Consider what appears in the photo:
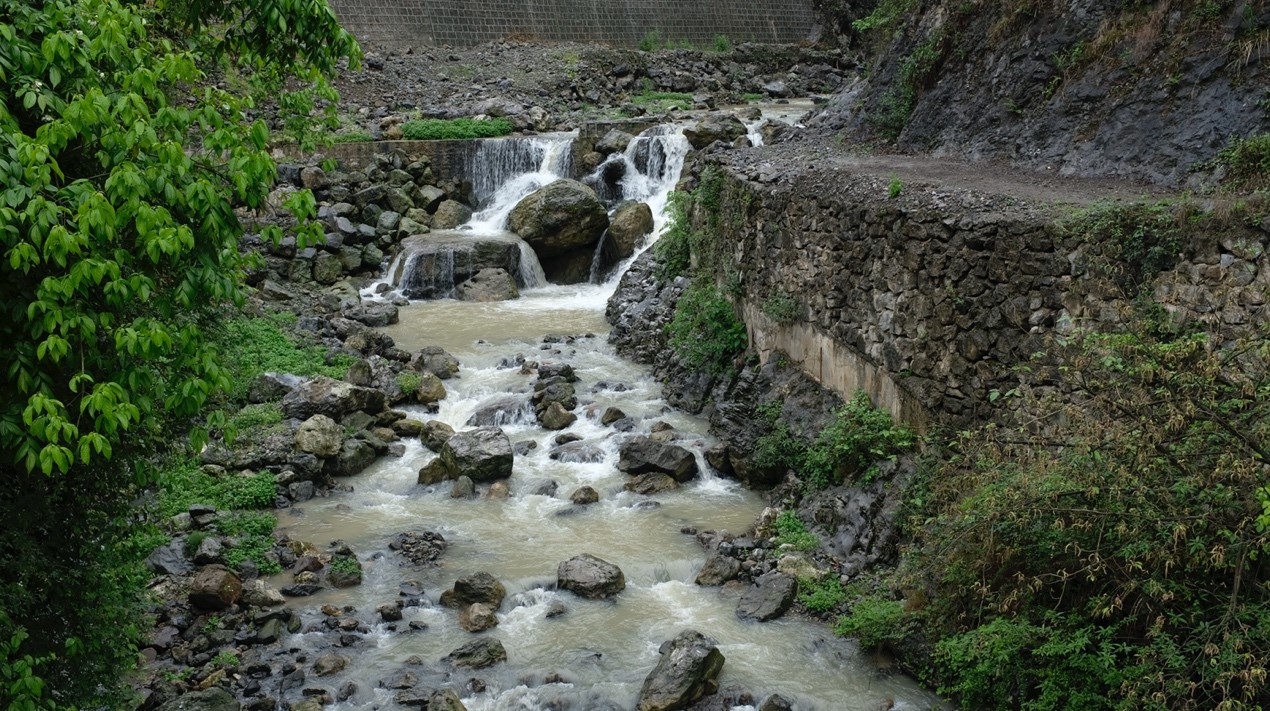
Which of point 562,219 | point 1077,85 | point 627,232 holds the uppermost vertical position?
point 1077,85

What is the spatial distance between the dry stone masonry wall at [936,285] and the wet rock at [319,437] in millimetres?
5231

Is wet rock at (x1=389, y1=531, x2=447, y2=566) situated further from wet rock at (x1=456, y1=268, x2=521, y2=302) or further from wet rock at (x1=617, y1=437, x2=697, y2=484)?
wet rock at (x1=456, y1=268, x2=521, y2=302)

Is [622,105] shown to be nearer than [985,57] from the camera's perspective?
No

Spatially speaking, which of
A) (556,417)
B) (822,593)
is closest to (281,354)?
(556,417)

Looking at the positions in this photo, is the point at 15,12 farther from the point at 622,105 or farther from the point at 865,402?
the point at 622,105

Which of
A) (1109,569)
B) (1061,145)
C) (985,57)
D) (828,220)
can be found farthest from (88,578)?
(985,57)

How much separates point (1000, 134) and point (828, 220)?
10.0ft

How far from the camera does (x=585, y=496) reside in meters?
11.1

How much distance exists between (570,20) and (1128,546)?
30.0m

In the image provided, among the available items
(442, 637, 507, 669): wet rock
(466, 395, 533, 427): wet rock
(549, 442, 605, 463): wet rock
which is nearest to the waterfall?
(466, 395, 533, 427): wet rock

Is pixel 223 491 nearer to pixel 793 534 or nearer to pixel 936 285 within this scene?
pixel 793 534

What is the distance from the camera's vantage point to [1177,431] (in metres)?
6.48

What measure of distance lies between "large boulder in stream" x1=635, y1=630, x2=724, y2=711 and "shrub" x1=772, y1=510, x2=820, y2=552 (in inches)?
79.6

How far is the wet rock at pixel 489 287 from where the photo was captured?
19062mm
